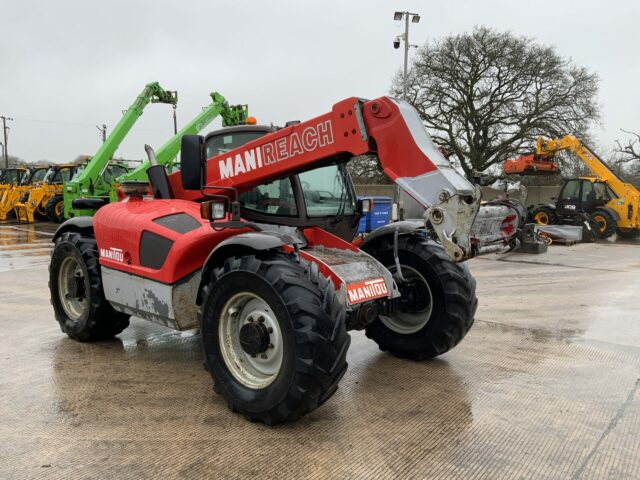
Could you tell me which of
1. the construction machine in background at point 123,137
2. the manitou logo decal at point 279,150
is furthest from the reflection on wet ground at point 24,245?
the manitou logo decal at point 279,150

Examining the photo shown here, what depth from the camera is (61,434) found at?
3.12 metres

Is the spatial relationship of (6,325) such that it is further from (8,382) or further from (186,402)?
(186,402)

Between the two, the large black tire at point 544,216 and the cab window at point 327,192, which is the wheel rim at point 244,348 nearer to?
the cab window at point 327,192

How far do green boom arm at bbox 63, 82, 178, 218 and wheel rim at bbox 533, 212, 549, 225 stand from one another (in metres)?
13.0

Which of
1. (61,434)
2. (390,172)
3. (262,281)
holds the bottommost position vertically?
(61,434)

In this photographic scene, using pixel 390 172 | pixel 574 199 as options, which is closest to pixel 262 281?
pixel 390 172

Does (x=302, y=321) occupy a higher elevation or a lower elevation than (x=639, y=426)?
higher

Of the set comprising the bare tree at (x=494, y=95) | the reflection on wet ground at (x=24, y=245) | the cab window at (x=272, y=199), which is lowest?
the reflection on wet ground at (x=24, y=245)

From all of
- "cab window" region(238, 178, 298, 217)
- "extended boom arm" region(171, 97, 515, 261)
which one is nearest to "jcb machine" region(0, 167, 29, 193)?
"cab window" region(238, 178, 298, 217)

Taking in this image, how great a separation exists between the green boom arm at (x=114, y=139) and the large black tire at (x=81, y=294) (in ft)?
38.5

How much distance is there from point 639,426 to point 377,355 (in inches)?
78.5

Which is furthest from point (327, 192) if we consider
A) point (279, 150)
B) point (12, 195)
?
point (12, 195)

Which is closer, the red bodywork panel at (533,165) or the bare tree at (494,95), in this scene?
the red bodywork panel at (533,165)

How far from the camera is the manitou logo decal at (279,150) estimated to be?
11.5ft
